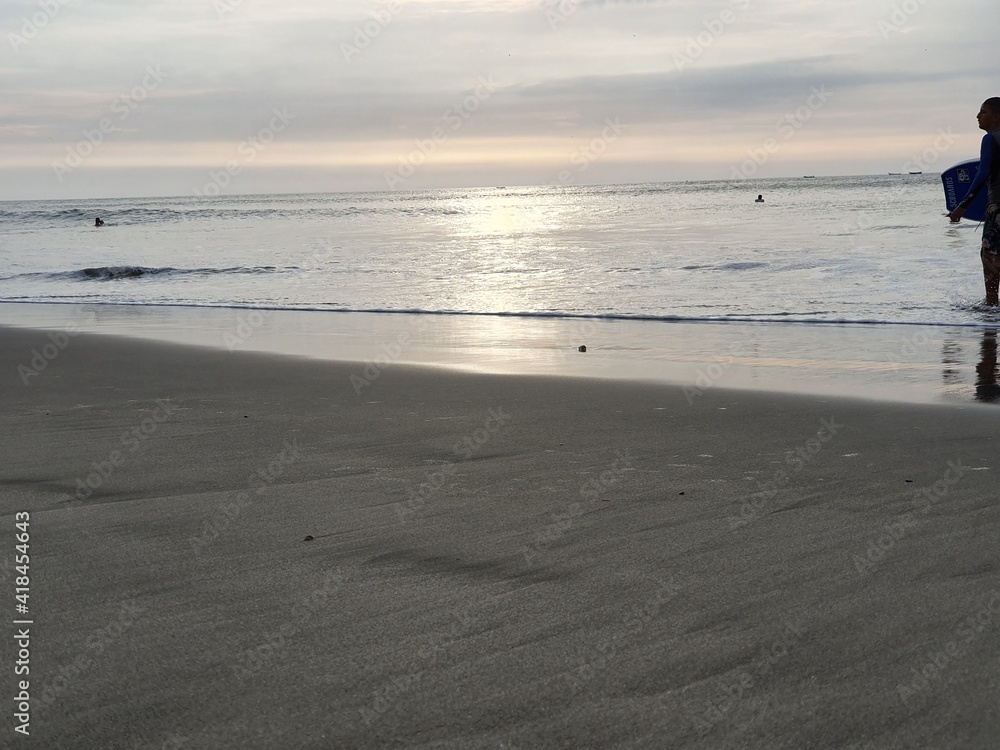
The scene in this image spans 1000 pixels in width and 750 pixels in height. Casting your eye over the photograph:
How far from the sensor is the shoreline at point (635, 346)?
7.06m

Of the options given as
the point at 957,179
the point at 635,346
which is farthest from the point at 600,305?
the point at 957,179

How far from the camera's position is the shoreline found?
706cm

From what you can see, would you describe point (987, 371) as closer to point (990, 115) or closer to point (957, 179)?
point (990, 115)

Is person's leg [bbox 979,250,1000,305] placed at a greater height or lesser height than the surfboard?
lesser

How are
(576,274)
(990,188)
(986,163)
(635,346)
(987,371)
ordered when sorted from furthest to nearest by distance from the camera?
(576,274) → (990,188) → (986,163) → (635,346) → (987,371)

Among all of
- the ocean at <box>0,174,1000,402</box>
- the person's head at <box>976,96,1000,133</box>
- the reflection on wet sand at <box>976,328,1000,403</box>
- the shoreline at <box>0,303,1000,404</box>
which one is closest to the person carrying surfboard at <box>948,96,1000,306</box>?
the person's head at <box>976,96,1000,133</box>

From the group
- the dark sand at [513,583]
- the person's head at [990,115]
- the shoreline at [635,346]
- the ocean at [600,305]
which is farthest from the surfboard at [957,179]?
the dark sand at [513,583]

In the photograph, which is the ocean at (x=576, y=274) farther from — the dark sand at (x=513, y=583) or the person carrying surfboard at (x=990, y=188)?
the dark sand at (x=513, y=583)

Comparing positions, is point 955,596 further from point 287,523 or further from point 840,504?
point 287,523

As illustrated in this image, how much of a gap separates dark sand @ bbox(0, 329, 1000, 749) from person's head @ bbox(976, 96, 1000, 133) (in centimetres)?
544

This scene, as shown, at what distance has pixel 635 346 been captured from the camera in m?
9.44

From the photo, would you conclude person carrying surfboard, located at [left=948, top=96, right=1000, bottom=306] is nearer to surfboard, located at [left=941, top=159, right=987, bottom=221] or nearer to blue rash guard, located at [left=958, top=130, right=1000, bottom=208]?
blue rash guard, located at [left=958, top=130, right=1000, bottom=208]

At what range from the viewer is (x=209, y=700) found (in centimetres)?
221

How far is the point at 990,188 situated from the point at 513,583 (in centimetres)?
929
